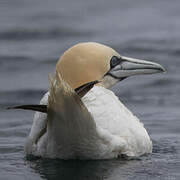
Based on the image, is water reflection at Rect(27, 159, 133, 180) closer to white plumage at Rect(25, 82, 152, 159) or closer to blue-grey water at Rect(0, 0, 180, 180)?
blue-grey water at Rect(0, 0, 180, 180)

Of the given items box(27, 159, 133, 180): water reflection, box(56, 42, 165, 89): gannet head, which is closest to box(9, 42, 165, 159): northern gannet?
box(56, 42, 165, 89): gannet head

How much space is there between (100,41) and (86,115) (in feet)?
33.9

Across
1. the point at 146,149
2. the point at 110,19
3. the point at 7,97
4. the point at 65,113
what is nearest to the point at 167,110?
the point at 7,97

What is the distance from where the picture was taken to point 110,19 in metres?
22.3

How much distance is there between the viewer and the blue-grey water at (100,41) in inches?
401

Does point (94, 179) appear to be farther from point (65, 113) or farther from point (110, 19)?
point (110, 19)

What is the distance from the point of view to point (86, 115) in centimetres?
952

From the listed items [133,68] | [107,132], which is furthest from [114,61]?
[107,132]

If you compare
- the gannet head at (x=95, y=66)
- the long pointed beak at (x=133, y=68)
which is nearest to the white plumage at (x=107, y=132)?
the gannet head at (x=95, y=66)

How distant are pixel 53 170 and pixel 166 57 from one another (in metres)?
8.45

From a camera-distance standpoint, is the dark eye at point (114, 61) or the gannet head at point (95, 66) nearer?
the gannet head at point (95, 66)

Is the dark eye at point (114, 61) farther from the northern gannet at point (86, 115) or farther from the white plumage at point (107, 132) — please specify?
the white plumage at point (107, 132)

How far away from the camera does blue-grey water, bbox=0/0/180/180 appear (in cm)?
1018

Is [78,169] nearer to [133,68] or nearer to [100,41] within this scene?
[133,68]
